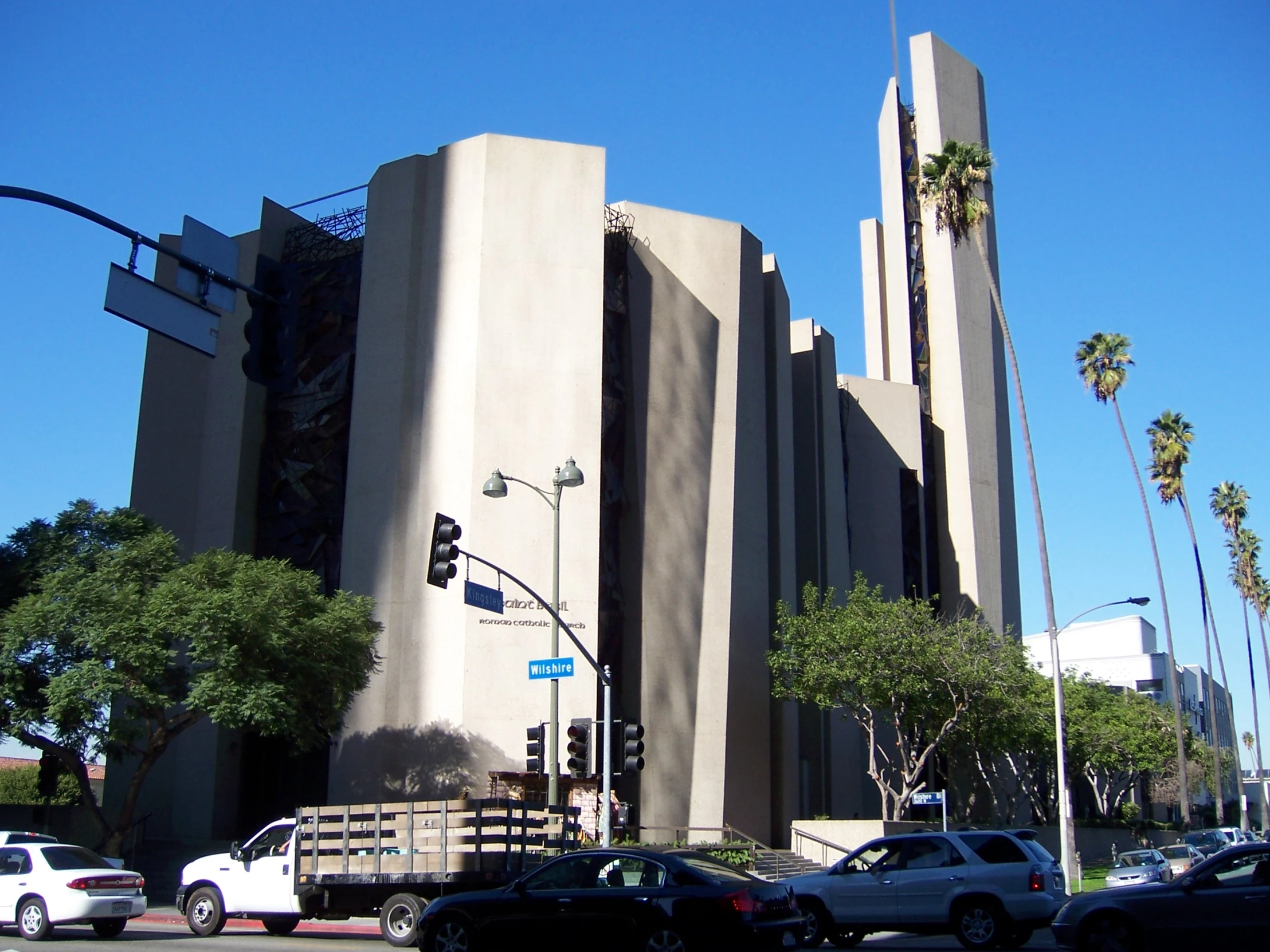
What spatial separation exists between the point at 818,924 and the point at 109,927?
11.2 meters

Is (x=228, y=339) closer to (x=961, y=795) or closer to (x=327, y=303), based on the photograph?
(x=327, y=303)

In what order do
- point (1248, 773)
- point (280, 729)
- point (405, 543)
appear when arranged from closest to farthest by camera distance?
point (280, 729)
point (405, 543)
point (1248, 773)

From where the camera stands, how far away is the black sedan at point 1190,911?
1295 centimetres

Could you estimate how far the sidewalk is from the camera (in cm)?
2122

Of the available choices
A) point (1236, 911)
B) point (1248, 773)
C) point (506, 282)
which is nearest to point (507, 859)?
point (1236, 911)

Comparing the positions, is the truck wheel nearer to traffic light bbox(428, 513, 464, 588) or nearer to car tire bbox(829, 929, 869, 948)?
traffic light bbox(428, 513, 464, 588)

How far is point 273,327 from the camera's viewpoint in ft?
38.8

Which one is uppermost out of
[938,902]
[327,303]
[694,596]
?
[327,303]

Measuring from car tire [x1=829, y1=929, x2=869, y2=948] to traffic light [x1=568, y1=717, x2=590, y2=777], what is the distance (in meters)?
5.78

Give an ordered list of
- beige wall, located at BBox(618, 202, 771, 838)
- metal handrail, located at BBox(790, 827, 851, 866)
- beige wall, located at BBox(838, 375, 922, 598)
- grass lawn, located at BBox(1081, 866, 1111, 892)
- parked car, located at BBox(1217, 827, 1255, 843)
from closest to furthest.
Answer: grass lawn, located at BBox(1081, 866, 1111, 892)
metal handrail, located at BBox(790, 827, 851, 866)
beige wall, located at BBox(618, 202, 771, 838)
parked car, located at BBox(1217, 827, 1255, 843)
beige wall, located at BBox(838, 375, 922, 598)

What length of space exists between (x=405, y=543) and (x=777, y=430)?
15.7m

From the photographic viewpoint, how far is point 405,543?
37.3 m

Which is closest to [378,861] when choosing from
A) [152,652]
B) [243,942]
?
[243,942]

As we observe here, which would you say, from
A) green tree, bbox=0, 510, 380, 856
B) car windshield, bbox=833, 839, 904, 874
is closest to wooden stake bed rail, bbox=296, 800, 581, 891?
car windshield, bbox=833, 839, 904, 874
